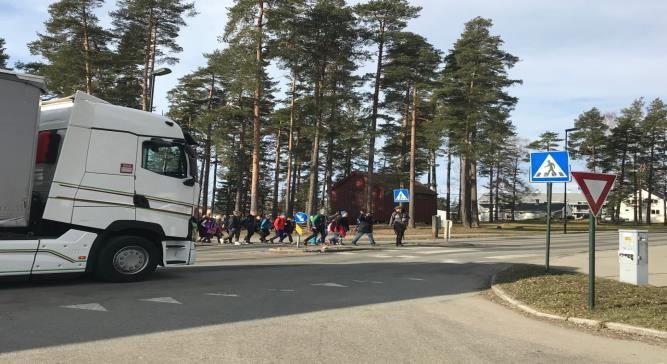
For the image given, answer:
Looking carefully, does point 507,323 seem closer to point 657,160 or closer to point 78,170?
point 78,170

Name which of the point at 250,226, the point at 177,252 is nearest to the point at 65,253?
the point at 177,252

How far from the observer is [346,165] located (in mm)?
74000

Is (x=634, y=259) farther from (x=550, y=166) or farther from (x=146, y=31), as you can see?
(x=146, y=31)

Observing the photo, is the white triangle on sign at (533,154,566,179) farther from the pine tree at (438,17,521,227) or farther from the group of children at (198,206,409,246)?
the pine tree at (438,17,521,227)

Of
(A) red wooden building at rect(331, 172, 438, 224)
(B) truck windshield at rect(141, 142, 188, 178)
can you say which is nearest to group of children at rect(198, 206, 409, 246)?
(B) truck windshield at rect(141, 142, 188, 178)

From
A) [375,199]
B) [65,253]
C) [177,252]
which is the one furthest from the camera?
[375,199]

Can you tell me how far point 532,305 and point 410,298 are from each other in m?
2.09

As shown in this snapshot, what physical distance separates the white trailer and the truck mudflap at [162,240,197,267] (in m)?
0.02

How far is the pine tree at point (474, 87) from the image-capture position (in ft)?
134

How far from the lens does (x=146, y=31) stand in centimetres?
3709

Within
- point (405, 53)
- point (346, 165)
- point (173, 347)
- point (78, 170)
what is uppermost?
point (405, 53)

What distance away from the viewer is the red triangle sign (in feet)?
26.3

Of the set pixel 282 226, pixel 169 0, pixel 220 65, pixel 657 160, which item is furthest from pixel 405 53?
pixel 657 160

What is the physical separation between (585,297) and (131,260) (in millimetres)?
8232
